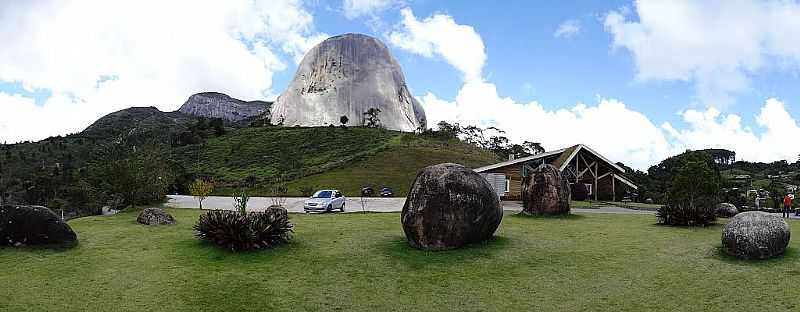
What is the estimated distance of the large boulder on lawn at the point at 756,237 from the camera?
1291cm

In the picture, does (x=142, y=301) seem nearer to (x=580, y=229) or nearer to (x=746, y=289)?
(x=746, y=289)

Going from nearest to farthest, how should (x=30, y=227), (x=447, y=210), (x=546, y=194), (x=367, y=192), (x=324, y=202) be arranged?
(x=30, y=227) < (x=447, y=210) < (x=546, y=194) < (x=324, y=202) < (x=367, y=192)

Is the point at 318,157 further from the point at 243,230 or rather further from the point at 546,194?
the point at 243,230

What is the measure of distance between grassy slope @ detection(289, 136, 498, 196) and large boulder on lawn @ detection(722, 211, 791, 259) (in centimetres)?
4113

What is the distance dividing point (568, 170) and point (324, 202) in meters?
21.7

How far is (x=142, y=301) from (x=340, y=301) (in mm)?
3615

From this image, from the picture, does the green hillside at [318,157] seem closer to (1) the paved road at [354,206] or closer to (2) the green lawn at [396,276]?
(1) the paved road at [354,206]

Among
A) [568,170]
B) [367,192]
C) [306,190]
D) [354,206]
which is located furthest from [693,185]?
[306,190]

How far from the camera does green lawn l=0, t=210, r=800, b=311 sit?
34.7ft

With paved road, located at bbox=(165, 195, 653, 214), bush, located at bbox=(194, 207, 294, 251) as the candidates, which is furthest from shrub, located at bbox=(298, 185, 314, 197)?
bush, located at bbox=(194, 207, 294, 251)

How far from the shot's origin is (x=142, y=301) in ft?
34.8

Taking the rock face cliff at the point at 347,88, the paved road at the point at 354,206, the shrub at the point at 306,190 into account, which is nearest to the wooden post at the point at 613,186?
the paved road at the point at 354,206

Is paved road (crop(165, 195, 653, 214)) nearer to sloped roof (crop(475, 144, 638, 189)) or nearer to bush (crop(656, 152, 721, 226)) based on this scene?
sloped roof (crop(475, 144, 638, 189))

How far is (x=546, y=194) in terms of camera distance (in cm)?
2317
